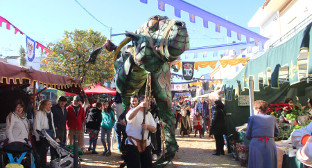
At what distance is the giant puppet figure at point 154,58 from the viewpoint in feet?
10.8

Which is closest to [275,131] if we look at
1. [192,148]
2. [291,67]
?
[291,67]

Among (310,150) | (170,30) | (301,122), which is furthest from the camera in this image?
(301,122)

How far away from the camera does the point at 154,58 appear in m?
3.61

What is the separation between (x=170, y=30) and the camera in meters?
3.35

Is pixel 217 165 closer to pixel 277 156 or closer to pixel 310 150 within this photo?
pixel 277 156

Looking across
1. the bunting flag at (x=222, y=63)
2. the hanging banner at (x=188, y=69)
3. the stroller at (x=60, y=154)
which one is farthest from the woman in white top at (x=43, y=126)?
the hanging banner at (x=188, y=69)

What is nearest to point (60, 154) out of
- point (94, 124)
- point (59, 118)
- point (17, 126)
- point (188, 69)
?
point (17, 126)

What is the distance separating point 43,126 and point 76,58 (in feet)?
25.7

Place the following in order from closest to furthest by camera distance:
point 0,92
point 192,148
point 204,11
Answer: point 0,92 < point 204,11 < point 192,148

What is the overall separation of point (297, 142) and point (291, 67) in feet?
7.59

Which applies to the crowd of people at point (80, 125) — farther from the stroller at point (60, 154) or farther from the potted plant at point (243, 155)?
the potted plant at point (243, 155)

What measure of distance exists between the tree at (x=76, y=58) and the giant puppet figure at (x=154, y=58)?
24.7 ft

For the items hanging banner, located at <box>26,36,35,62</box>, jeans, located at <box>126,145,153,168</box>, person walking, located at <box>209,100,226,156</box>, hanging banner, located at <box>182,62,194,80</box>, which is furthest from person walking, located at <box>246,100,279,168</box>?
hanging banner, located at <box>182,62,194,80</box>

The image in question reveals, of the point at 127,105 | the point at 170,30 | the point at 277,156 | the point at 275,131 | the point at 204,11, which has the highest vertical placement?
the point at 204,11
